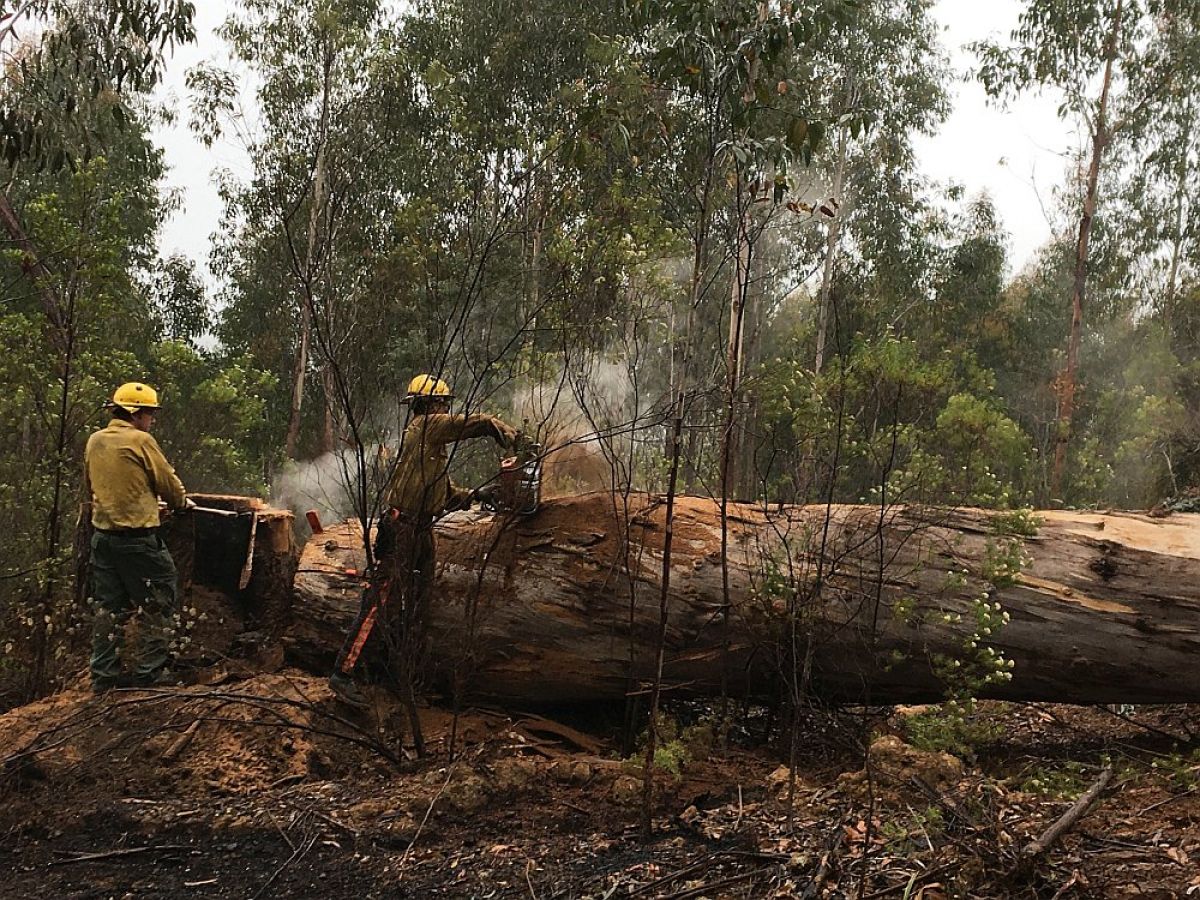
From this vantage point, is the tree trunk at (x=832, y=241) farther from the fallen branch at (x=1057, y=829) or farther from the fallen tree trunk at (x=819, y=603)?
the fallen branch at (x=1057, y=829)

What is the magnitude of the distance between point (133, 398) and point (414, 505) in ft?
6.09

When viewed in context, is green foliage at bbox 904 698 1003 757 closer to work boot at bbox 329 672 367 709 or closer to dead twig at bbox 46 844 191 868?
work boot at bbox 329 672 367 709

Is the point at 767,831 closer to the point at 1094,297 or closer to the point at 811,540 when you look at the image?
the point at 811,540

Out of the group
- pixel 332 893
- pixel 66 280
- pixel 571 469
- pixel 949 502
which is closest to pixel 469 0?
pixel 571 469

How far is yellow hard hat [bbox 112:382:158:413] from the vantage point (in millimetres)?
5449

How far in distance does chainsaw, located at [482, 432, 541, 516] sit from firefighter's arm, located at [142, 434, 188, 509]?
5.94 ft

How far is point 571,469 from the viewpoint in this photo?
11.6 metres

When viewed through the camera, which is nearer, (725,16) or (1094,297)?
(725,16)

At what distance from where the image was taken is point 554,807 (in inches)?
157

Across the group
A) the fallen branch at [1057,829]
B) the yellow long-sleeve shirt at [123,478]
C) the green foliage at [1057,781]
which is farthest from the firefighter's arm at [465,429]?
the fallen branch at [1057,829]

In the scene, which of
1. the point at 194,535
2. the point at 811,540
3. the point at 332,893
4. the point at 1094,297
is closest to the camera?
the point at 332,893

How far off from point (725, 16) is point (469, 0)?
55.0ft

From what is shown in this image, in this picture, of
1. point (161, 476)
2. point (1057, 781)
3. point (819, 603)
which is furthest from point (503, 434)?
point (1057, 781)

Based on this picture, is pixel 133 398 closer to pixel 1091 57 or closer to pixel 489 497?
pixel 489 497
